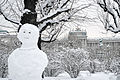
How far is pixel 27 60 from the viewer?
4.48 metres

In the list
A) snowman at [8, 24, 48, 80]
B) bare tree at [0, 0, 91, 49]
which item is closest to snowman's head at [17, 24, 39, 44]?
snowman at [8, 24, 48, 80]

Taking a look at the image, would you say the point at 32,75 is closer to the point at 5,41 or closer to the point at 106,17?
the point at 106,17

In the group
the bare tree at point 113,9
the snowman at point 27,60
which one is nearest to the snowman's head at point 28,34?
the snowman at point 27,60

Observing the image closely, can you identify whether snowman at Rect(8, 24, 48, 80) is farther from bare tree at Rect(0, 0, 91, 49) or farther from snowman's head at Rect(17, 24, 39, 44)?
bare tree at Rect(0, 0, 91, 49)

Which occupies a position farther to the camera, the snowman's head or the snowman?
the snowman's head

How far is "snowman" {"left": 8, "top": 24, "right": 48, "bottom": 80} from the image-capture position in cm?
443

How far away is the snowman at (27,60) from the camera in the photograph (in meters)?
4.43

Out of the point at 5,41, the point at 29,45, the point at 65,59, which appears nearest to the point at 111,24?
the point at 65,59

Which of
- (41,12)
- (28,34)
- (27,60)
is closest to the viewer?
(27,60)

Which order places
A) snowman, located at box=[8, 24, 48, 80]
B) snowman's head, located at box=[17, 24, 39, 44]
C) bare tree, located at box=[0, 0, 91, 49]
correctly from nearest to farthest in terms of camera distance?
1. snowman, located at box=[8, 24, 48, 80]
2. snowman's head, located at box=[17, 24, 39, 44]
3. bare tree, located at box=[0, 0, 91, 49]

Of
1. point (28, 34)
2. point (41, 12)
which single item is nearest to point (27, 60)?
point (28, 34)

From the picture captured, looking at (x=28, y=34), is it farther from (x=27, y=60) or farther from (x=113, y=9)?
(x=113, y=9)

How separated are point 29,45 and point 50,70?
11.3m

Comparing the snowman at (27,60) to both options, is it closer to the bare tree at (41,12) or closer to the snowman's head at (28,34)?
the snowman's head at (28,34)
